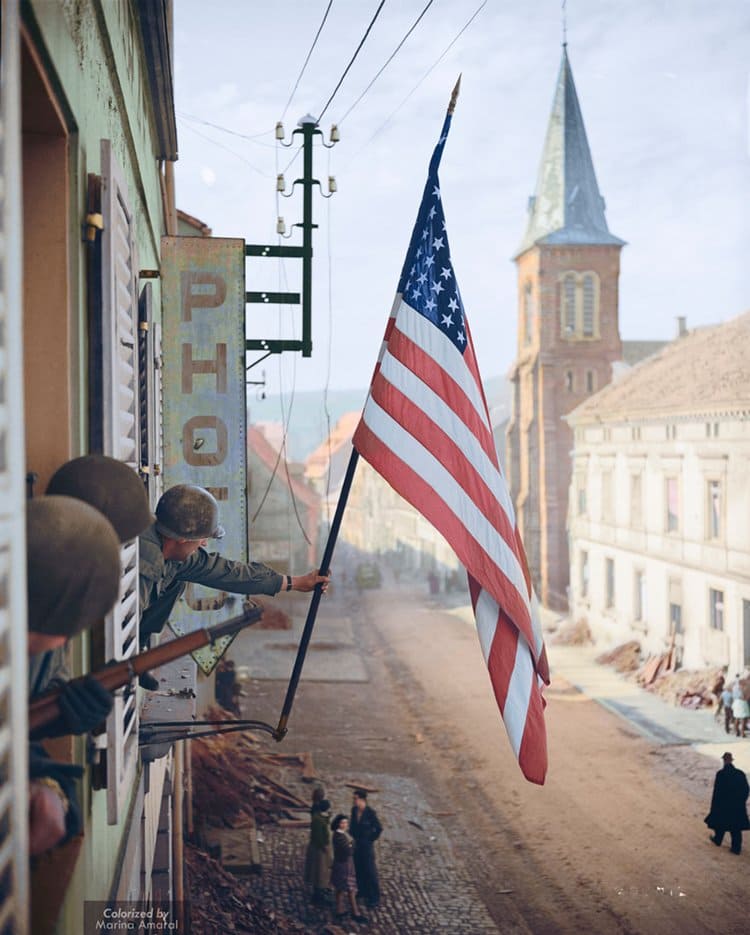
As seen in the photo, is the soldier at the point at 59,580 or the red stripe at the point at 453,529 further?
the red stripe at the point at 453,529

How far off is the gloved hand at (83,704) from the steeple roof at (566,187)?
136 ft

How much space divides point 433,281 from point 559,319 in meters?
38.3

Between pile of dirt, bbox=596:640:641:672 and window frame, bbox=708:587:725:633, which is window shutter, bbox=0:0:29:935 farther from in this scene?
pile of dirt, bbox=596:640:641:672

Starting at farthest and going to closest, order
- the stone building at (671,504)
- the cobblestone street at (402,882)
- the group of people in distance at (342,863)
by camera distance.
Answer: the stone building at (671,504) → the group of people in distance at (342,863) → the cobblestone street at (402,882)

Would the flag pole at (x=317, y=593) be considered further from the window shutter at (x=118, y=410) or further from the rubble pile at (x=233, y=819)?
the rubble pile at (x=233, y=819)

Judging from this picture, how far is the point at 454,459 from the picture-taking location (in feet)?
15.5

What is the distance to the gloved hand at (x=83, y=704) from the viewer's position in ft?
8.13

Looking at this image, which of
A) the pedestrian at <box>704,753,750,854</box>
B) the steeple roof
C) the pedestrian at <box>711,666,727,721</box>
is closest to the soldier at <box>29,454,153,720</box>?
the pedestrian at <box>704,753,750,854</box>

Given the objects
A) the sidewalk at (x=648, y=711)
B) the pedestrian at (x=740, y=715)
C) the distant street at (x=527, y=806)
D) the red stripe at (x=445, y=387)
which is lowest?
the sidewalk at (x=648, y=711)

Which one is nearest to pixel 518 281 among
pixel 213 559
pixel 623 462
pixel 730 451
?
pixel 623 462

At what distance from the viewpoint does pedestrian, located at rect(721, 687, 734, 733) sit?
19266mm

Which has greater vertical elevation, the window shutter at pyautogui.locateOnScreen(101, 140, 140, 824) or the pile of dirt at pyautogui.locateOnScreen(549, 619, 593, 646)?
the window shutter at pyautogui.locateOnScreen(101, 140, 140, 824)

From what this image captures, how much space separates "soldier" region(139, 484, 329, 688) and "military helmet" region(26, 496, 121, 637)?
47.4 inches

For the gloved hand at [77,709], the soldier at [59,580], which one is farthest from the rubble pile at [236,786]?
the soldier at [59,580]
